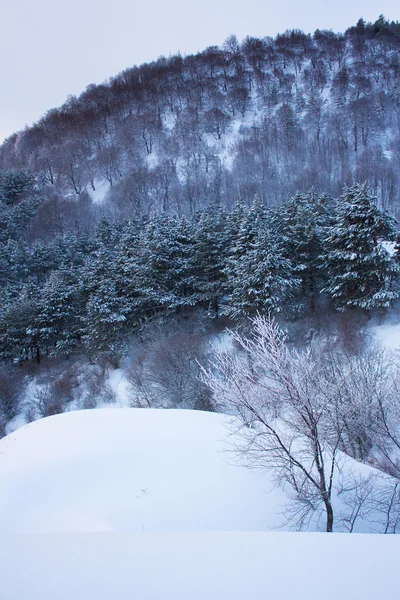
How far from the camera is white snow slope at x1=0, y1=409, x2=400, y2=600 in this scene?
189 centimetres

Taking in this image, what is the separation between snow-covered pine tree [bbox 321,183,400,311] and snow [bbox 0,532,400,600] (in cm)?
1589

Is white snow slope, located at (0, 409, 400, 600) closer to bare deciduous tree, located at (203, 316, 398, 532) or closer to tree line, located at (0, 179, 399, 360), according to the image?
bare deciduous tree, located at (203, 316, 398, 532)

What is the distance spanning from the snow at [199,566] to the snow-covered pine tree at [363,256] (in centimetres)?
1589

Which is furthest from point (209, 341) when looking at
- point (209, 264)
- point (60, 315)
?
point (60, 315)

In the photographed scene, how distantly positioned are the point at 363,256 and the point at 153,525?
1651 centimetres

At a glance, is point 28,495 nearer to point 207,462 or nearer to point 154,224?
point 207,462

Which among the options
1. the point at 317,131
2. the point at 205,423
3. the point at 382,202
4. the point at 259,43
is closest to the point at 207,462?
the point at 205,423

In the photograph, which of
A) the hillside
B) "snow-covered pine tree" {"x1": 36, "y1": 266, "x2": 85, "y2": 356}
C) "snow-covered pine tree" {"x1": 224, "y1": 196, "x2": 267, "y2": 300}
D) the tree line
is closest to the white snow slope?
the tree line

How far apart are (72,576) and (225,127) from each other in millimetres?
62500

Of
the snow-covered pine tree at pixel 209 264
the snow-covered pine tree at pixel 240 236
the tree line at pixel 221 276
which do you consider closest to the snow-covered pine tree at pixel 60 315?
the tree line at pixel 221 276

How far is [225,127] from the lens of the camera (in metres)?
53.7

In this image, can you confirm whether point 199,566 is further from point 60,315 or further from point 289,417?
point 60,315

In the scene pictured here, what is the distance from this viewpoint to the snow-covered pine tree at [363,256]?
15819 millimetres

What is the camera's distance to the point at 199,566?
81.5 inches
